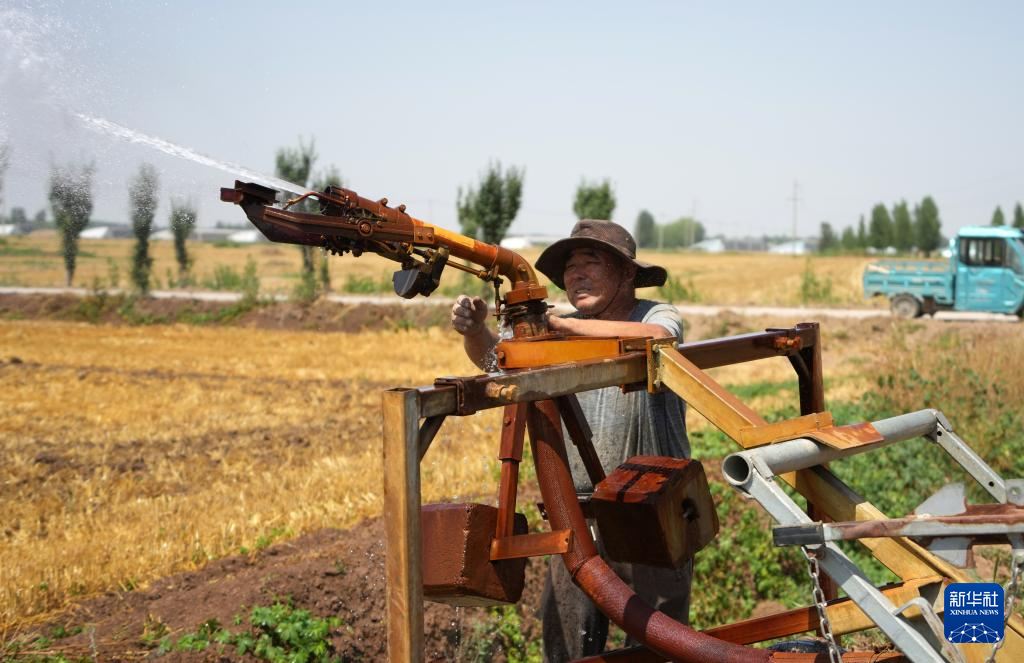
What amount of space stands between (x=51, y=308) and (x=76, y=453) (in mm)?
21542

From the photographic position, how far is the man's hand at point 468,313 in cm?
362

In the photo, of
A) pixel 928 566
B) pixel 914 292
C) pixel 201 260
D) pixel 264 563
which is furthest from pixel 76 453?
pixel 201 260

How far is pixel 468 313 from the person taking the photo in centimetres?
364

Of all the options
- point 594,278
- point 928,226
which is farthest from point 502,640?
point 928,226

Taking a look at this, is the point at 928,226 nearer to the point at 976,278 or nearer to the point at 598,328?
the point at 976,278

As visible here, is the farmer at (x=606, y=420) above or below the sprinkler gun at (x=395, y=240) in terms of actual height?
below

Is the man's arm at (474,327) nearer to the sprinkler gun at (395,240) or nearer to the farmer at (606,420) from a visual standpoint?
the farmer at (606,420)

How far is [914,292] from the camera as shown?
1010 inches

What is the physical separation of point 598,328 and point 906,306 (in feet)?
80.0

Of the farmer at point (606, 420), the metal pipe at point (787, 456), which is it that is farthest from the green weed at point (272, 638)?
the metal pipe at point (787, 456)

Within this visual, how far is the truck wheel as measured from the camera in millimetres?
25703

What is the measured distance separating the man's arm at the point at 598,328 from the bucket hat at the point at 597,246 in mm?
584

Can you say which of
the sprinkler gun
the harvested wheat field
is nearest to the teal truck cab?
the harvested wheat field

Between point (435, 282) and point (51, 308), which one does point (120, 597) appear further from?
point (51, 308)
